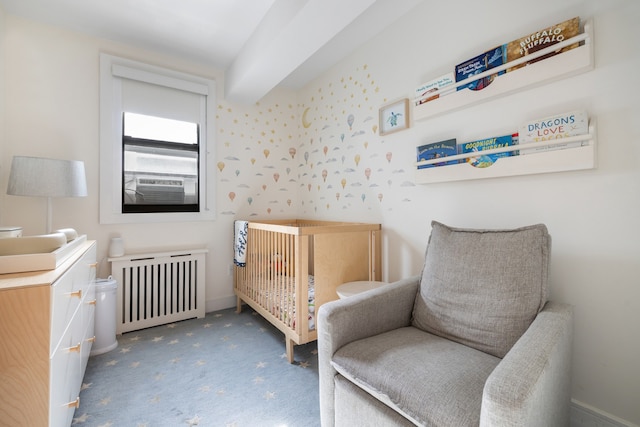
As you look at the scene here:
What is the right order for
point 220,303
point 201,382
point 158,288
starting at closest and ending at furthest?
point 201,382, point 158,288, point 220,303

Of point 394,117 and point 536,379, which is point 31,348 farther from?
point 394,117

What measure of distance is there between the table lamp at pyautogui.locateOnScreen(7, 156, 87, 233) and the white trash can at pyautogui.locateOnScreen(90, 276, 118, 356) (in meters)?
0.74

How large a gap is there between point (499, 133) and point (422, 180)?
20.4 inches

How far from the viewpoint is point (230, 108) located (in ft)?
9.77

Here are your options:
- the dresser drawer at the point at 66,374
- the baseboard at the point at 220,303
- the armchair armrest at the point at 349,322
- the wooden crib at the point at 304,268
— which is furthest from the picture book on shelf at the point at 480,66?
the baseboard at the point at 220,303

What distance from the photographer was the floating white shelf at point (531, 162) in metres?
1.24

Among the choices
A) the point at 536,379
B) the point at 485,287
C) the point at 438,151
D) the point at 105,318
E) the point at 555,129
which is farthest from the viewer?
the point at 105,318

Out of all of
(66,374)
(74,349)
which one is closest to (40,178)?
(74,349)

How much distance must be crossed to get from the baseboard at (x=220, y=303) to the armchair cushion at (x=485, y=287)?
2.16 m

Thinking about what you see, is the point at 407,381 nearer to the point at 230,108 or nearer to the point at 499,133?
the point at 499,133

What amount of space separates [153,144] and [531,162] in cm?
294

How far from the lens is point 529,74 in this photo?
140 centimetres

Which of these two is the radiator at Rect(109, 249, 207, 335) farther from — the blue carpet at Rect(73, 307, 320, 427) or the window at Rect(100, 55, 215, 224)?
the window at Rect(100, 55, 215, 224)

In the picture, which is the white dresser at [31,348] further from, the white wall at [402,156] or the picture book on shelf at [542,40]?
the picture book on shelf at [542,40]
